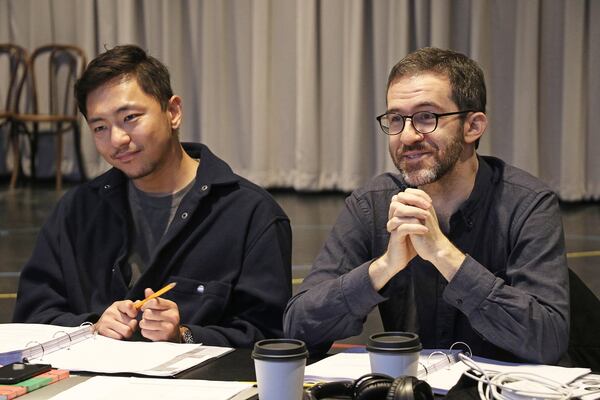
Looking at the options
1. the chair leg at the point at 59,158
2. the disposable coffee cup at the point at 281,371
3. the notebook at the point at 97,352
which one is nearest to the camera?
the disposable coffee cup at the point at 281,371

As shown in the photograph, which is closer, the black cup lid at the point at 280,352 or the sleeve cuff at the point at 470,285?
the black cup lid at the point at 280,352

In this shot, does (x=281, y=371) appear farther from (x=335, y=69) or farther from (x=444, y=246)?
(x=335, y=69)

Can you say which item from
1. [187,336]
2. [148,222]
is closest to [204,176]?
[148,222]

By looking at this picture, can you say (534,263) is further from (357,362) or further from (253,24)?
(253,24)

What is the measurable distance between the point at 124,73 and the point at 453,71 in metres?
1.00

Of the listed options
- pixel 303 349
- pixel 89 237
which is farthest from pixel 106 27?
pixel 303 349

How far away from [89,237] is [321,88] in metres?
6.64

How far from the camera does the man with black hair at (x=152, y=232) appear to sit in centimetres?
303

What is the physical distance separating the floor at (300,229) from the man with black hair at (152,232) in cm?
176

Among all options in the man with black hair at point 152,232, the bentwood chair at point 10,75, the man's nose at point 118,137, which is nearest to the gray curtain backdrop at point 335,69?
the bentwood chair at point 10,75

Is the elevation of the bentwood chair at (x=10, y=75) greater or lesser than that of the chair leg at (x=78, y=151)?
greater

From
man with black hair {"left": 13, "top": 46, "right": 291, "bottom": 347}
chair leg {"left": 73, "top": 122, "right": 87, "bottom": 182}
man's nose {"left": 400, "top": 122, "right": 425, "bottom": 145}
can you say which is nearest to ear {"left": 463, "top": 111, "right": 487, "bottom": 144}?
man's nose {"left": 400, "top": 122, "right": 425, "bottom": 145}

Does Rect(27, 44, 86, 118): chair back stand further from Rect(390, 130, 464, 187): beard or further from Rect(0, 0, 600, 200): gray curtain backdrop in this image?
Rect(390, 130, 464, 187): beard

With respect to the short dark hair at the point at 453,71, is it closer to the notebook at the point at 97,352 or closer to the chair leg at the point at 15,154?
the notebook at the point at 97,352
